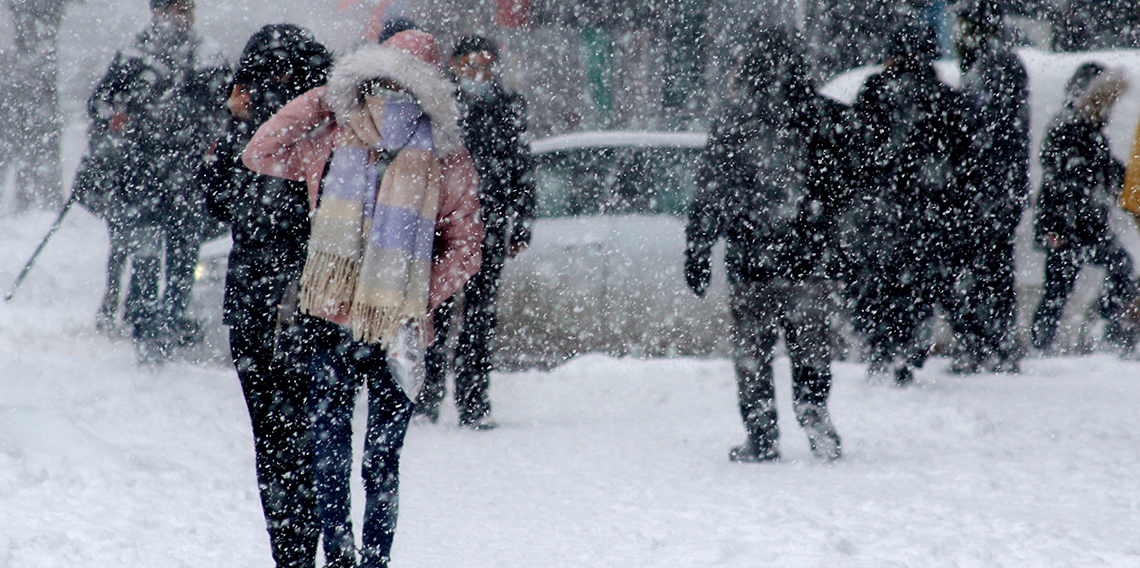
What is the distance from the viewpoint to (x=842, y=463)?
15.5 ft

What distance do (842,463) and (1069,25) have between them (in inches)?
444

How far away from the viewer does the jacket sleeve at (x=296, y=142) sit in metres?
2.81

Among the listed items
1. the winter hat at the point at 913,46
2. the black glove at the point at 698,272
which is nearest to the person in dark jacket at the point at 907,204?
the winter hat at the point at 913,46

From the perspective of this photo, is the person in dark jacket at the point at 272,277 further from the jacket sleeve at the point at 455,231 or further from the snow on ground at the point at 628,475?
the snow on ground at the point at 628,475

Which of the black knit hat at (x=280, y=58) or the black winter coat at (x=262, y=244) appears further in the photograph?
the black knit hat at (x=280, y=58)

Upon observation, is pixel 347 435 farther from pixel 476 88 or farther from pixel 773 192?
pixel 476 88

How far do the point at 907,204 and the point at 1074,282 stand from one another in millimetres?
1528

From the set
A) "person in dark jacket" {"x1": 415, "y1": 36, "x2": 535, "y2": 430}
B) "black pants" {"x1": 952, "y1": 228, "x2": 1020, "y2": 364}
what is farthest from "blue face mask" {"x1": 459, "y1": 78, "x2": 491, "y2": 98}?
"black pants" {"x1": 952, "y1": 228, "x2": 1020, "y2": 364}

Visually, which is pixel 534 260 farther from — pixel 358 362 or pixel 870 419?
pixel 358 362

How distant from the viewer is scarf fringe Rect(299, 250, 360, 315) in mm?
2857

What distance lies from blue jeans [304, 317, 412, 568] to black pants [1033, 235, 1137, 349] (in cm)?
514

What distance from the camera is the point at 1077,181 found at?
21.8 feet

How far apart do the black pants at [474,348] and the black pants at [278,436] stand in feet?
7.05

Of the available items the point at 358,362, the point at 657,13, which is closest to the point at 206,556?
the point at 358,362
